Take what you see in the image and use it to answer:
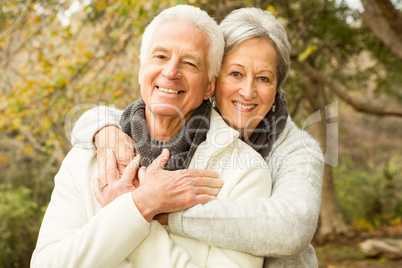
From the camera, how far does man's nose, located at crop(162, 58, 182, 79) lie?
1.85m

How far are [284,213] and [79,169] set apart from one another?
3.10ft

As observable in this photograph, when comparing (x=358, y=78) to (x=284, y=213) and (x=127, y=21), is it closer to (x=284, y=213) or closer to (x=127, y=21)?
(x=127, y=21)

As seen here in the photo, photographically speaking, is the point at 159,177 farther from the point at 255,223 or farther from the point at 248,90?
the point at 248,90

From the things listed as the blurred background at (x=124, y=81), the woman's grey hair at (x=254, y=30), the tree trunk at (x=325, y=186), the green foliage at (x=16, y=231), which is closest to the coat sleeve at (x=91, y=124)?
the woman's grey hair at (x=254, y=30)

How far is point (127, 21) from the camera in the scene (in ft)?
15.8

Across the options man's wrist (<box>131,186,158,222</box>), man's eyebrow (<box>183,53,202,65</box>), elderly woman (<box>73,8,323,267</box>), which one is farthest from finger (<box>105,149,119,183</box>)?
man's eyebrow (<box>183,53,202,65</box>)

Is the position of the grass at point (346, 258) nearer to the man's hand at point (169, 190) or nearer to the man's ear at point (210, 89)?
the man's ear at point (210, 89)

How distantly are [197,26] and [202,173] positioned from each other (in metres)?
0.68

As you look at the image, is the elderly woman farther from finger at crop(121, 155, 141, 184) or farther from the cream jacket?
finger at crop(121, 155, 141, 184)

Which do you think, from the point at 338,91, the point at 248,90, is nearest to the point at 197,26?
the point at 248,90

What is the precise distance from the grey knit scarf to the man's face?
0.22ft

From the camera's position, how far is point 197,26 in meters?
1.87

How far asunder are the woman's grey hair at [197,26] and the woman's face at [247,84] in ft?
0.40

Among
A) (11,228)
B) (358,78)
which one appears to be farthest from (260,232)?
(358,78)
